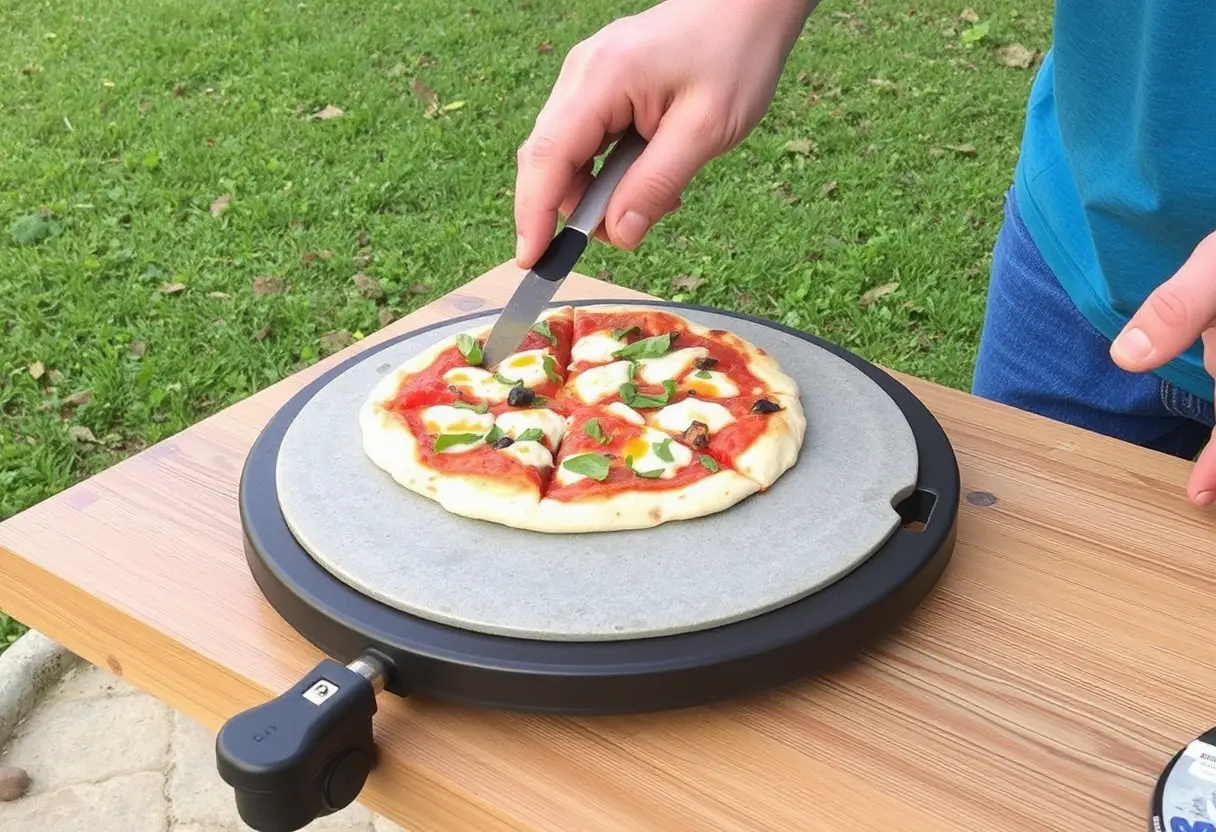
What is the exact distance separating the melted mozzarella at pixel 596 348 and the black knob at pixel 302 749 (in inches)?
27.4

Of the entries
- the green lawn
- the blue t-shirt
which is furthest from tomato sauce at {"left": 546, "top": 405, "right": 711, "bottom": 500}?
the green lawn

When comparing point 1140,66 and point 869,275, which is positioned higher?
point 1140,66

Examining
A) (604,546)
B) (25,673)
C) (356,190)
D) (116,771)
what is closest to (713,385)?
(604,546)

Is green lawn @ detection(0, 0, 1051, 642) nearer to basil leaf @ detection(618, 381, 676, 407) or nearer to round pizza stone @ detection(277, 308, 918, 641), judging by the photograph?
round pizza stone @ detection(277, 308, 918, 641)

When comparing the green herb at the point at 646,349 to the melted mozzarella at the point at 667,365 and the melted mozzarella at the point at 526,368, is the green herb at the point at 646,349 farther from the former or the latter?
the melted mozzarella at the point at 526,368

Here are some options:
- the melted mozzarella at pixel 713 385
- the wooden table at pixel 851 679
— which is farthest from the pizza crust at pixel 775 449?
the wooden table at pixel 851 679

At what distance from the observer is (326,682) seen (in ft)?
3.76

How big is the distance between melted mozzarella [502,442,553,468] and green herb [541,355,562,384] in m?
0.21

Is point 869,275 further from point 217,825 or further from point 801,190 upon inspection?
point 217,825

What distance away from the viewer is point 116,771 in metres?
2.38

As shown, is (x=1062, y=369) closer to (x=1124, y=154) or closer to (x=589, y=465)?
(x=1124, y=154)

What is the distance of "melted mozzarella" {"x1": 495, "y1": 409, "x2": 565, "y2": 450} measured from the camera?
5.11 ft

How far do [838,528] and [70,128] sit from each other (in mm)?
4766

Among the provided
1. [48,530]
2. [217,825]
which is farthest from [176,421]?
[48,530]
